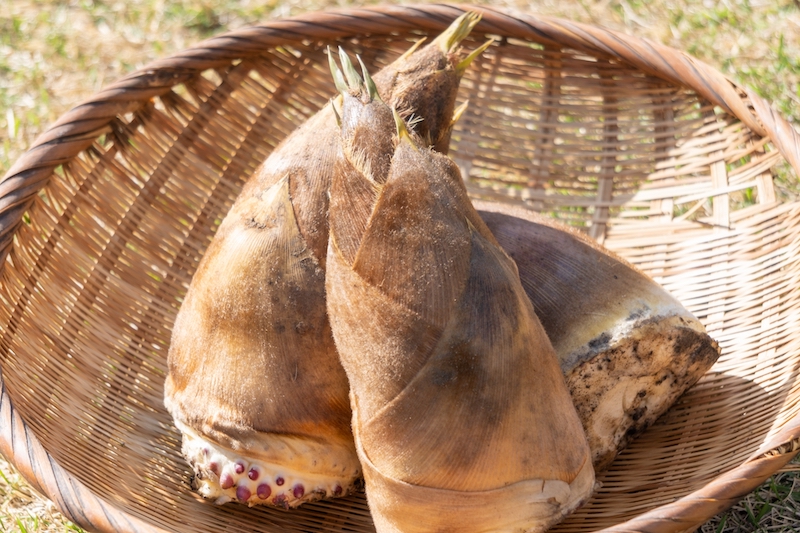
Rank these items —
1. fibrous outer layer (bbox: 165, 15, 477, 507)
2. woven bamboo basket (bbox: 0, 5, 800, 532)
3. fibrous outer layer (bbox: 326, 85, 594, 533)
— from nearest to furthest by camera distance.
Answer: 1. fibrous outer layer (bbox: 326, 85, 594, 533)
2. fibrous outer layer (bbox: 165, 15, 477, 507)
3. woven bamboo basket (bbox: 0, 5, 800, 532)

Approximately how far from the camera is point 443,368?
144 cm

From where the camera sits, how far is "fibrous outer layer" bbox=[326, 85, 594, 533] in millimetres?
1442

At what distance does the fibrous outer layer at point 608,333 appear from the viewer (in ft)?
5.68

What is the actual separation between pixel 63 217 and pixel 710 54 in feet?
8.89

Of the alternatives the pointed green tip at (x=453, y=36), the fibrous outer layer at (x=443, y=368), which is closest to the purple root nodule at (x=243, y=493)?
the fibrous outer layer at (x=443, y=368)

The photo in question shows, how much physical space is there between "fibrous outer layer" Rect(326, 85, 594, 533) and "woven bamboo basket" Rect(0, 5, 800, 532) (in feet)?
1.14

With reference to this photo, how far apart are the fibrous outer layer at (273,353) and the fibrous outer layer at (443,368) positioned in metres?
0.20

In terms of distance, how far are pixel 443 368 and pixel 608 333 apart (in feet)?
1.55

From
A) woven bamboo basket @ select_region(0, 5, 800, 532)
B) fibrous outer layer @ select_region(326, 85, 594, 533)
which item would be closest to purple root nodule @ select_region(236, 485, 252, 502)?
woven bamboo basket @ select_region(0, 5, 800, 532)

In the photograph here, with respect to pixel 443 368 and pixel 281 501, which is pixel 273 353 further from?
pixel 443 368

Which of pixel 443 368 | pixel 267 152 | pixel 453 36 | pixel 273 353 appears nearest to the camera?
pixel 443 368

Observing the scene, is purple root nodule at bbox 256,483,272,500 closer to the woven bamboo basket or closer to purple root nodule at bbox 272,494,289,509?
purple root nodule at bbox 272,494,289,509

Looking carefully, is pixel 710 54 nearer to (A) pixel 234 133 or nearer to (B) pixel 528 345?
(A) pixel 234 133

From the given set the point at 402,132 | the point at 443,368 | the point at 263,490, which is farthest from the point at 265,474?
the point at 402,132
